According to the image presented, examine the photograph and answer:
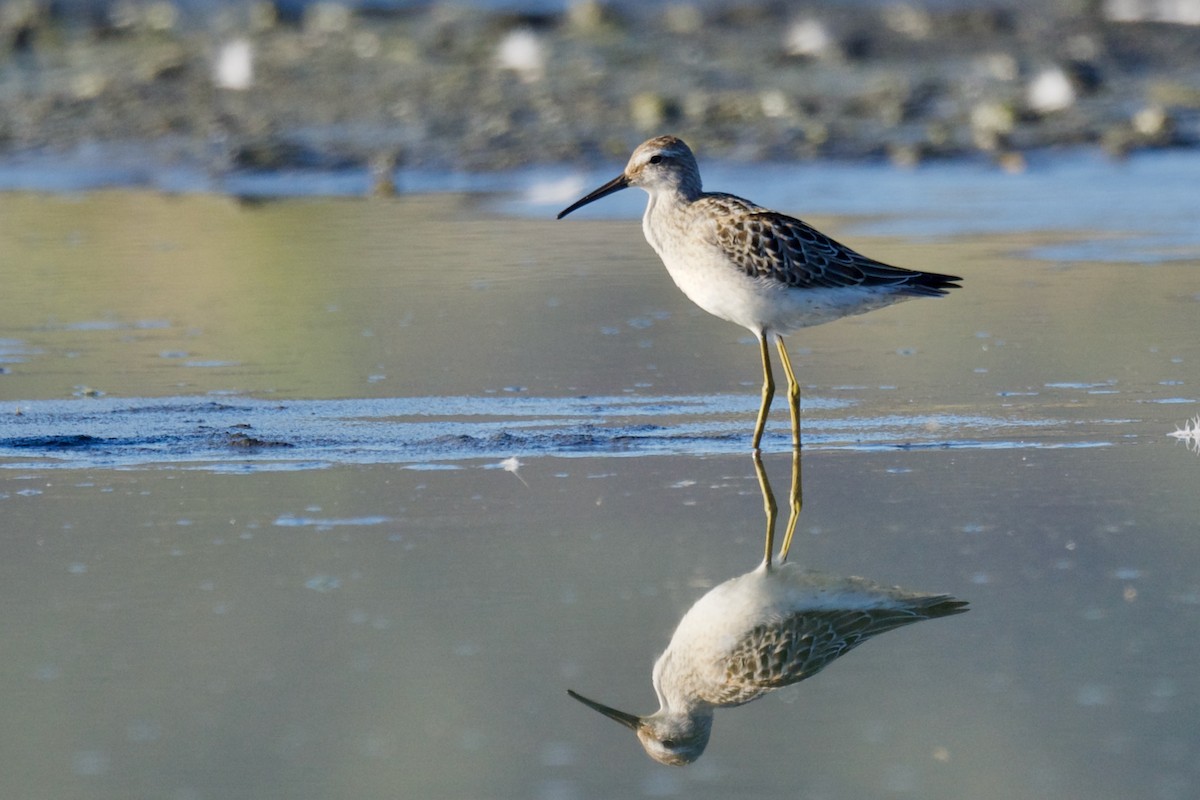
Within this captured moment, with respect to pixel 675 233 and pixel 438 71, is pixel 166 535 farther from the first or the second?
pixel 438 71

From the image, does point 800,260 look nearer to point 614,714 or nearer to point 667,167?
point 667,167

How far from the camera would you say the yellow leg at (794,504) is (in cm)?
601

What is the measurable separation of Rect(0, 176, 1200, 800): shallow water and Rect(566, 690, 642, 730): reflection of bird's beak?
0.04 metres

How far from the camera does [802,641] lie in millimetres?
5121

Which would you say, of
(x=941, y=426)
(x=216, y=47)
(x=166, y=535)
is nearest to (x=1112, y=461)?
(x=941, y=426)

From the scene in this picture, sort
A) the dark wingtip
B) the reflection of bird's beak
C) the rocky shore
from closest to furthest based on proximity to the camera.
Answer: the reflection of bird's beak < the dark wingtip < the rocky shore

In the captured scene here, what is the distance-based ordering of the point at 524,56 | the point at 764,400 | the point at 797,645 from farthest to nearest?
the point at 524,56 → the point at 764,400 → the point at 797,645

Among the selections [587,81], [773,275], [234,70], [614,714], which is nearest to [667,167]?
[773,275]

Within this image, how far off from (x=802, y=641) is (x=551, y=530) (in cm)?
126

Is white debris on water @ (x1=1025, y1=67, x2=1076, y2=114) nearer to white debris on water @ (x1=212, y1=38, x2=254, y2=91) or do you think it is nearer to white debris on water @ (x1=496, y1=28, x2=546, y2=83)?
white debris on water @ (x1=496, y1=28, x2=546, y2=83)

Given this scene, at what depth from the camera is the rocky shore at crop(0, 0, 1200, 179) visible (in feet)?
53.2

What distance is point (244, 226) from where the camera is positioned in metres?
13.2

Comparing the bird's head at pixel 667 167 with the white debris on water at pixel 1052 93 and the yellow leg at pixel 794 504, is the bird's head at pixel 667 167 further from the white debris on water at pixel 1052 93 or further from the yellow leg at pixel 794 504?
the white debris on water at pixel 1052 93

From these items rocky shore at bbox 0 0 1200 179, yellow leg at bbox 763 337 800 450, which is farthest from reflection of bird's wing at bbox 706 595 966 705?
rocky shore at bbox 0 0 1200 179
